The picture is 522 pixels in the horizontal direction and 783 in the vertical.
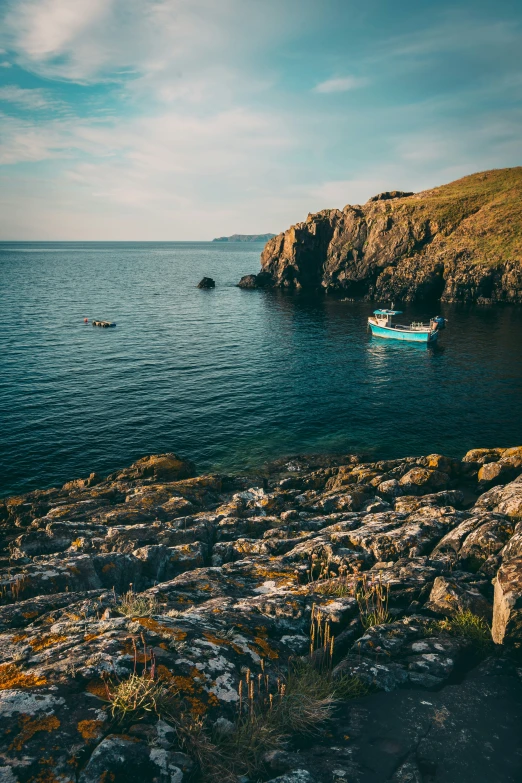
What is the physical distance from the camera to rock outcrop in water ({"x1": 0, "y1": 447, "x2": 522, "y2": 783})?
5.44m

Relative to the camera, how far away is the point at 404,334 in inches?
2746

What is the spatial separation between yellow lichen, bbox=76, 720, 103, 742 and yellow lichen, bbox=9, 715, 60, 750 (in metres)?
0.29

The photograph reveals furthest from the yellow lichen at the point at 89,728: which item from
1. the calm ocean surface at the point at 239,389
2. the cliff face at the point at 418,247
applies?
the cliff face at the point at 418,247

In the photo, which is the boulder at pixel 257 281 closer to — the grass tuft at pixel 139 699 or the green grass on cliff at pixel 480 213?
the green grass on cliff at pixel 480 213

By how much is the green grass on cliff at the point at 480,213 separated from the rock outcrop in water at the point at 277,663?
336 feet

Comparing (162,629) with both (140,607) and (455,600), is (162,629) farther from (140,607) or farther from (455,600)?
(455,600)

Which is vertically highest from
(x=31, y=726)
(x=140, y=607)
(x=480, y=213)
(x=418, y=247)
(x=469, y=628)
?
(x=480, y=213)

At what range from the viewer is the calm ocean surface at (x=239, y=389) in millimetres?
36594

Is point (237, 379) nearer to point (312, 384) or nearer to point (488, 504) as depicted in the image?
point (312, 384)

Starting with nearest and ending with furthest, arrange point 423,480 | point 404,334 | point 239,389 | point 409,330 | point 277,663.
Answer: point 277,663 < point 423,480 < point 239,389 < point 404,334 < point 409,330

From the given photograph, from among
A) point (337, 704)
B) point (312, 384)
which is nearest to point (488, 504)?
point (337, 704)

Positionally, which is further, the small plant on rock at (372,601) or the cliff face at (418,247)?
the cliff face at (418,247)

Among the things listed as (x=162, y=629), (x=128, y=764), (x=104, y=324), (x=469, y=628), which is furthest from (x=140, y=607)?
(x=104, y=324)

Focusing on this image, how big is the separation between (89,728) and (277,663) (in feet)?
10.9
